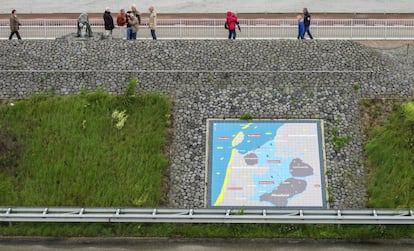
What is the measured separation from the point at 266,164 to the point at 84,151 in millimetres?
5925

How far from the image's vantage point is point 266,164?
976 inches

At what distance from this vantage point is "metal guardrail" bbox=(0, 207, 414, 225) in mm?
22828

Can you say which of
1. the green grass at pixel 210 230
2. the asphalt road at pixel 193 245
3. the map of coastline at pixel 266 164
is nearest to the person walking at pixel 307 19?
the map of coastline at pixel 266 164

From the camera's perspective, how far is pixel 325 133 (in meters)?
25.4

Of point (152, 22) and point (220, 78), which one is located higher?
point (152, 22)

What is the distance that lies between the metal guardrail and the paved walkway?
575 inches

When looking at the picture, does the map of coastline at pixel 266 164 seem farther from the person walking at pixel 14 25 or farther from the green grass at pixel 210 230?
the person walking at pixel 14 25

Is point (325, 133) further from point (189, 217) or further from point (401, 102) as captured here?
point (189, 217)

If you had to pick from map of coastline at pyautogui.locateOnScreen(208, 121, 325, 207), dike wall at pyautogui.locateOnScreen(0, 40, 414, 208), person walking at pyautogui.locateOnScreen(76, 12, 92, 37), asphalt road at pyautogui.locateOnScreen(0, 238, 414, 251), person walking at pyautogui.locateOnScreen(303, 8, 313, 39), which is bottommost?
asphalt road at pyautogui.locateOnScreen(0, 238, 414, 251)

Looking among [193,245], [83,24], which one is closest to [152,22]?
[83,24]

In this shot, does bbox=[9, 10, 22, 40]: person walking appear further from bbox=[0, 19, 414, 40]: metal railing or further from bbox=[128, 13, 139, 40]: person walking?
bbox=[128, 13, 139, 40]: person walking

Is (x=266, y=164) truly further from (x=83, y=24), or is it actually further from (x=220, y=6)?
(x=220, y=6)

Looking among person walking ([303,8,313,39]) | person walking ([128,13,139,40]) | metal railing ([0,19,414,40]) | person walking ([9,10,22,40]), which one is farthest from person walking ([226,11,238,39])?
person walking ([9,10,22,40])

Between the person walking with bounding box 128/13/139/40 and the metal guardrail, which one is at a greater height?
the person walking with bounding box 128/13/139/40
